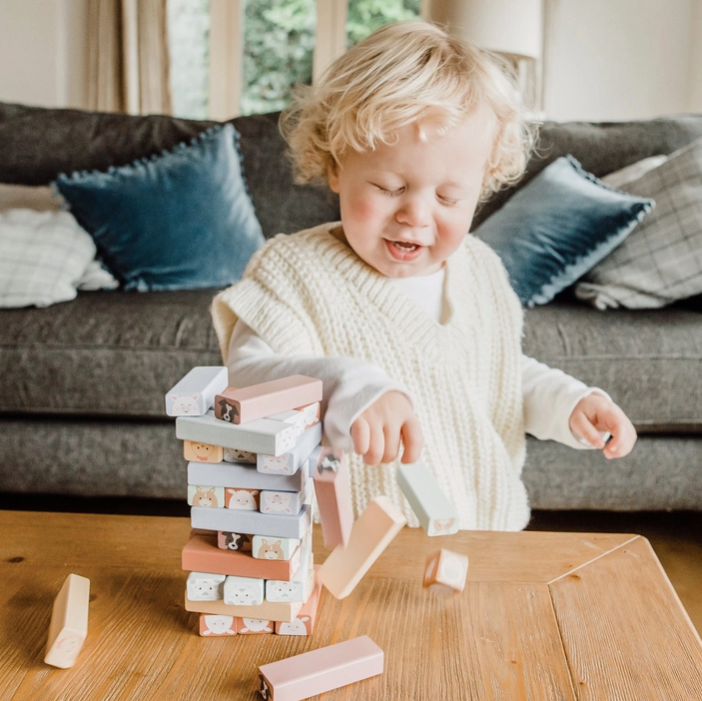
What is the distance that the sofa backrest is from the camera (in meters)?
2.03

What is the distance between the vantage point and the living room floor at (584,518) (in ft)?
5.49

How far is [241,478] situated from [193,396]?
0.25ft

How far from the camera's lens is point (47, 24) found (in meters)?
4.06

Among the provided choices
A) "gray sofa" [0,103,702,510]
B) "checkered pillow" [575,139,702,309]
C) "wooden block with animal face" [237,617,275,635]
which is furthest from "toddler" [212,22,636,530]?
"checkered pillow" [575,139,702,309]

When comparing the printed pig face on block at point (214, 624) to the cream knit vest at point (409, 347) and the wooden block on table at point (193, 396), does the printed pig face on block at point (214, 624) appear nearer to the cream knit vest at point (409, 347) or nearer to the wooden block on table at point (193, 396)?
the wooden block on table at point (193, 396)

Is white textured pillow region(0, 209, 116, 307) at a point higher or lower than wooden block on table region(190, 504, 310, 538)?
lower

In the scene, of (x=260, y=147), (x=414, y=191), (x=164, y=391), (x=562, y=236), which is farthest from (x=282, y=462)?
(x=260, y=147)

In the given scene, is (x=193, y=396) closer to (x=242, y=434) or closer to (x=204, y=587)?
(x=242, y=434)

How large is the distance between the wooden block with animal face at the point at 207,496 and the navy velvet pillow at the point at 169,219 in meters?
1.40

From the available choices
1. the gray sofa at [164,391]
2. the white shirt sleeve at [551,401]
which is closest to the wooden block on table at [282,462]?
the white shirt sleeve at [551,401]

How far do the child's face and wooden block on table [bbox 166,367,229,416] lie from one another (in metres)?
0.36

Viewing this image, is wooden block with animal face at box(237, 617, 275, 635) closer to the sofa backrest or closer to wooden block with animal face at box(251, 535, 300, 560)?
wooden block with animal face at box(251, 535, 300, 560)

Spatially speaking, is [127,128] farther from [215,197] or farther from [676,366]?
[676,366]

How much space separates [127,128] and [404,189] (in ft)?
5.06
